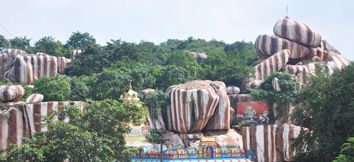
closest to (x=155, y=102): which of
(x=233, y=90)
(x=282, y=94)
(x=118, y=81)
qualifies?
(x=118, y=81)

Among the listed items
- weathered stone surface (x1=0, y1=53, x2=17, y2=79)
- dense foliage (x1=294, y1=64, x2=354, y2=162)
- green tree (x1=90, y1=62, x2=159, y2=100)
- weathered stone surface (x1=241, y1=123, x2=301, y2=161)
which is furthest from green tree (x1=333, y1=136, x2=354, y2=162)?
weathered stone surface (x1=0, y1=53, x2=17, y2=79)

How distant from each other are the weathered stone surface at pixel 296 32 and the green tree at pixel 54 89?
47.8ft

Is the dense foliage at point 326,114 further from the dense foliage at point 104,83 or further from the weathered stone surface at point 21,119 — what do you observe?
the weathered stone surface at point 21,119

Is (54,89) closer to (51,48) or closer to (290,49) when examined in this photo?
(290,49)

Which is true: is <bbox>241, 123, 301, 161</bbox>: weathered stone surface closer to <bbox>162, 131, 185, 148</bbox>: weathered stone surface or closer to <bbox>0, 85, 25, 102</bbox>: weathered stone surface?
<bbox>162, 131, 185, 148</bbox>: weathered stone surface

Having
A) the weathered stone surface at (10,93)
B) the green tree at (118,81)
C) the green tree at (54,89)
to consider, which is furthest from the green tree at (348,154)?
the weathered stone surface at (10,93)

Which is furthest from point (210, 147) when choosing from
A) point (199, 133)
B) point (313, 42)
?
point (313, 42)

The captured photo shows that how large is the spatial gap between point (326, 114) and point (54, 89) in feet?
60.5

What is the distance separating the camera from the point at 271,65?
42.3 meters

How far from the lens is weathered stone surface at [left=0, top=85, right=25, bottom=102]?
3653 cm

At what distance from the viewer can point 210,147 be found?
98.4 ft

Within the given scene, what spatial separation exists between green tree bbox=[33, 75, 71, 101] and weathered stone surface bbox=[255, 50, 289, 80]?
12358mm

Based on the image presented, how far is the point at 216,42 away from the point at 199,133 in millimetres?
39311

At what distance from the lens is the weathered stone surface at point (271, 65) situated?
4228 centimetres
